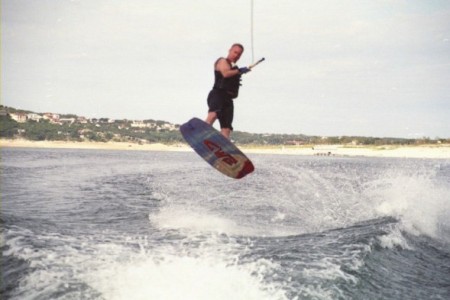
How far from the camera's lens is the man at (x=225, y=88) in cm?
786

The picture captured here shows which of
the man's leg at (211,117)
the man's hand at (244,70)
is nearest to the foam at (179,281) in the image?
the man's leg at (211,117)

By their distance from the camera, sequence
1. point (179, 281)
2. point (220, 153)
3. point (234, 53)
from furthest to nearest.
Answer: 1. point (220, 153)
2. point (234, 53)
3. point (179, 281)

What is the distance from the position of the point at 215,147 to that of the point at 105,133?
13222cm

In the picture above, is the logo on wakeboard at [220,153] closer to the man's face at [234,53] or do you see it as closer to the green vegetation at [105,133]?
the man's face at [234,53]

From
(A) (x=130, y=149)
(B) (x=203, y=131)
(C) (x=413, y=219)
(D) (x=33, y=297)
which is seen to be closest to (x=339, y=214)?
(C) (x=413, y=219)

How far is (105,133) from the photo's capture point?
134750mm

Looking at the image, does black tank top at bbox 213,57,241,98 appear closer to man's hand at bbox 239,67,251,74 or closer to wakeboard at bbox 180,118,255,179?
man's hand at bbox 239,67,251,74

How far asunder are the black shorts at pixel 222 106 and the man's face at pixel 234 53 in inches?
27.3

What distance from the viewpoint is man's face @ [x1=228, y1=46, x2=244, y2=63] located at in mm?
7984

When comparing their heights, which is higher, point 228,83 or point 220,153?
point 228,83

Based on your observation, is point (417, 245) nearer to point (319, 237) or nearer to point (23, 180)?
point (319, 237)

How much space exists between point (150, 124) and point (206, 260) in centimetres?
16816

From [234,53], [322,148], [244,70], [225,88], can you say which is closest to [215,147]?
[225,88]

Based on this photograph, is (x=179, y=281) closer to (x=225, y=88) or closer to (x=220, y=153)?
(x=220, y=153)
